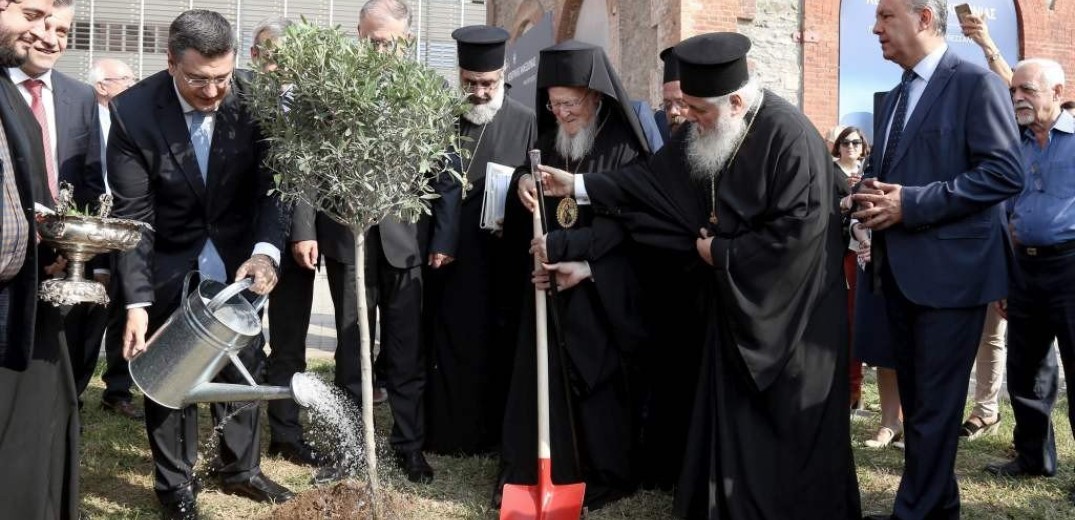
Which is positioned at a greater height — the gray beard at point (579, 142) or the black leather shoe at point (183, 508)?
the gray beard at point (579, 142)

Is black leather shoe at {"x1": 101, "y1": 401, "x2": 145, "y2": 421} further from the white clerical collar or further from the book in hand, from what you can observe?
the book in hand

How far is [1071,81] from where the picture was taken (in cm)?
1487

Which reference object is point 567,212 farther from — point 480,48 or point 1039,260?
point 1039,260

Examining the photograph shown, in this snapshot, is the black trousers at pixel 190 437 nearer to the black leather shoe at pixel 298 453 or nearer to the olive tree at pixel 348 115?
the black leather shoe at pixel 298 453

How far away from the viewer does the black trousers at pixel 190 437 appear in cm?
397

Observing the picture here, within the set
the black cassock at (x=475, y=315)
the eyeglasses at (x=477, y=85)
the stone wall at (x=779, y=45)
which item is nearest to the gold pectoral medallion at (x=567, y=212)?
the black cassock at (x=475, y=315)

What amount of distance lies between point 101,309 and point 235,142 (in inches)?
80.9

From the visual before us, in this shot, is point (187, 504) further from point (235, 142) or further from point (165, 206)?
point (235, 142)

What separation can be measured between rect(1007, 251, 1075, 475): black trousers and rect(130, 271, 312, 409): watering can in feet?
11.8

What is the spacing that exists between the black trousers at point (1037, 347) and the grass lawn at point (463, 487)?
0.61 feet

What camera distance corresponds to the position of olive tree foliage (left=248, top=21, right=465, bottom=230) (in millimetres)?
3271

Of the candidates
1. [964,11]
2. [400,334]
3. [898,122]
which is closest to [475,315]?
[400,334]

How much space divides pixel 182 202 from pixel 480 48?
1676 mm

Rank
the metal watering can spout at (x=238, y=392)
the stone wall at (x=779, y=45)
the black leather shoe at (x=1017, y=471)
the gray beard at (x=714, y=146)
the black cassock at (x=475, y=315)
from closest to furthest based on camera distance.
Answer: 1. the metal watering can spout at (x=238, y=392)
2. the gray beard at (x=714, y=146)
3. the black leather shoe at (x=1017, y=471)
4. the black cassock at (x=475, y=315)
5. the stone wall at (x=779, y=45)
